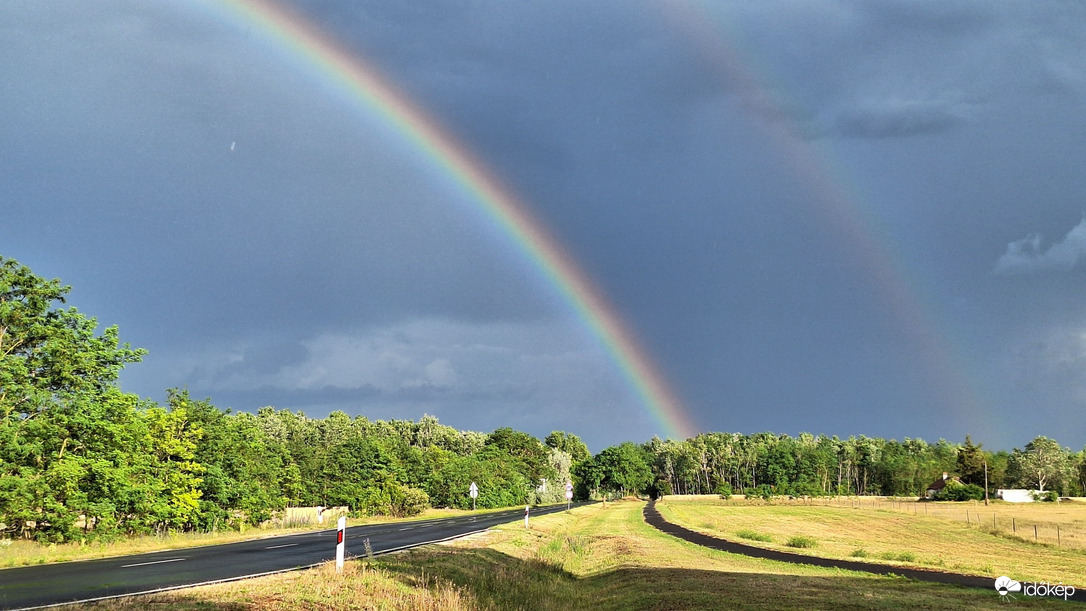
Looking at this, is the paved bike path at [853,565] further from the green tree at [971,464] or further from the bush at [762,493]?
the green tree at [971,464]

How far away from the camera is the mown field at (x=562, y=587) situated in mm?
14758

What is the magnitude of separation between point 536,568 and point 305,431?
146m

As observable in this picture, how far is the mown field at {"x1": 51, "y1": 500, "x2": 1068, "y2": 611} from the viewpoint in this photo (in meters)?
14.8

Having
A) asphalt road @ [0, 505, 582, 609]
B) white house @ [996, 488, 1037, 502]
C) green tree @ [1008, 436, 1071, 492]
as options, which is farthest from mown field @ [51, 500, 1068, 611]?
green tree @ [1008, 436, 1071, 492]

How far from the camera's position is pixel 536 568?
92.0ft

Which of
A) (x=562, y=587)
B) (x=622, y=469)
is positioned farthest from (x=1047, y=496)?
(x=562, y=587)

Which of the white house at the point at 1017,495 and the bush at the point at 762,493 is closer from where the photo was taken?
the white house at the point at 1017,495

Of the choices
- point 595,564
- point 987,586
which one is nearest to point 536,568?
point 595,564

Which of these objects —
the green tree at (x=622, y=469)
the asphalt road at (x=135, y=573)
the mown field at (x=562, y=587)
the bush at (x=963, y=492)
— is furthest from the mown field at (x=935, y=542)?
the green tree at (x=622, y=469)

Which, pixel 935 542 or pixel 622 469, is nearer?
pixel 935 542

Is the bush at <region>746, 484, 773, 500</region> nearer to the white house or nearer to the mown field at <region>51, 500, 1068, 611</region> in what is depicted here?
the white house

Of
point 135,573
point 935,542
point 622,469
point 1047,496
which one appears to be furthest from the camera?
point 622,469

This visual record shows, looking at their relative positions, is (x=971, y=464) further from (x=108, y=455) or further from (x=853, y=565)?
(x=108, y=455)

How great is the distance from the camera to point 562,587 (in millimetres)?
25125
